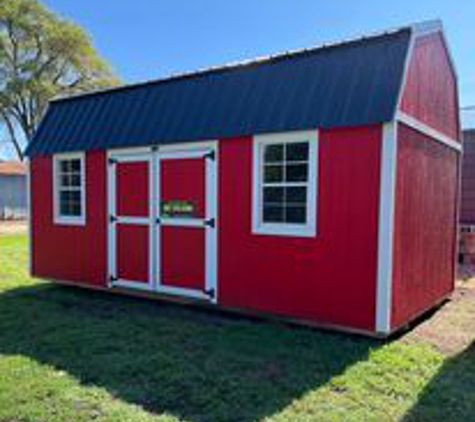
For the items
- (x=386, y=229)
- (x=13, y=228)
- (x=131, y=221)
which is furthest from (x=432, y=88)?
(x=13, y=228)

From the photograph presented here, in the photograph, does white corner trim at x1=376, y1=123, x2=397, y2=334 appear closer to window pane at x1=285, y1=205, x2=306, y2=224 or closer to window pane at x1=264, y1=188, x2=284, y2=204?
window pane at x1=285, y1=205, x2=306, y2=224

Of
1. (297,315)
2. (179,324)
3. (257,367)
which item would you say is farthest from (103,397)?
(297,315)

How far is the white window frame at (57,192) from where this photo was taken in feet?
24.9

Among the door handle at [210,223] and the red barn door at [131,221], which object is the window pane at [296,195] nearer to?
the door handle at [210,223]

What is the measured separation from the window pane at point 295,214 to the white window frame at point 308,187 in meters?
0.06

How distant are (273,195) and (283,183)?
0.22m

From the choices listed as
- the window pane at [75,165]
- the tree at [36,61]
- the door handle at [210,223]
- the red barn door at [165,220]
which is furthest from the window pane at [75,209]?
the tree at [36,61]

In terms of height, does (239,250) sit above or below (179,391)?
above

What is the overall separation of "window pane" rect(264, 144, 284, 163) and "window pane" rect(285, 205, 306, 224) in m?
0.63

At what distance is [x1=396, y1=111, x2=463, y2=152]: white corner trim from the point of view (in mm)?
4949

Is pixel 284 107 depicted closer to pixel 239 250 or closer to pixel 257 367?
pixel 239 250

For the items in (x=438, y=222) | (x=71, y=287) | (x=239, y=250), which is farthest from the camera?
(x=71, y=287)

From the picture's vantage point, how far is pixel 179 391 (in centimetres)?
362

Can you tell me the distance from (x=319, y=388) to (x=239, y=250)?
2.52 meters
